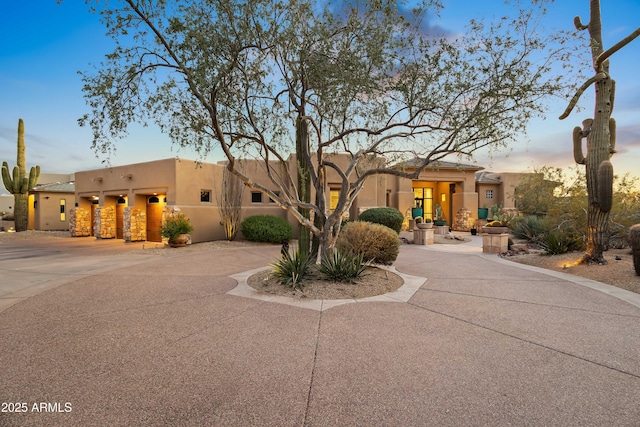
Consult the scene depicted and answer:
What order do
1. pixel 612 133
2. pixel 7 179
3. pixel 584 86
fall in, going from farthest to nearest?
1. pixel 7 179
2. pixel 612 133
3. pixel 584 86

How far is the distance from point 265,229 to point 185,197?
14.2 feet

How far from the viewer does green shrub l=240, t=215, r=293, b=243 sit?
53.6 ft

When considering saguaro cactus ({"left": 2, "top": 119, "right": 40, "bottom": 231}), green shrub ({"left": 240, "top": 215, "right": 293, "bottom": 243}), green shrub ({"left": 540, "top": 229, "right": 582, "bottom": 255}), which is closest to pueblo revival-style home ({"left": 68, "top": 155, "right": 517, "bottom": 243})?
green shrub ({"left": 240, "top": 215, "right": 293, "bottom": 243})

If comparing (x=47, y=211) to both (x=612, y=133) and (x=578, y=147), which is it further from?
(x=612, y=133)

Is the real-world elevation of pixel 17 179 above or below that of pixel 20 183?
above

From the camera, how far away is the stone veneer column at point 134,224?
1736cm

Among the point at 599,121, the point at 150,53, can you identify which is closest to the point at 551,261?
the point at 599,121

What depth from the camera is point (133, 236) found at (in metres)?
17.5

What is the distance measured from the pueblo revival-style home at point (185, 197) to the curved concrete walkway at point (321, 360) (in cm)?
935

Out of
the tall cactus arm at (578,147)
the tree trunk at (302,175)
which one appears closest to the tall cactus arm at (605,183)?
the tall cactus arm at (578,147)

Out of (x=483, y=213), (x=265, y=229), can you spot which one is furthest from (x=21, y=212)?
(x=483, y=213)

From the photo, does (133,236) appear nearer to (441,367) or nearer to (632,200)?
(441,367)

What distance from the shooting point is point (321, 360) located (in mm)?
3584

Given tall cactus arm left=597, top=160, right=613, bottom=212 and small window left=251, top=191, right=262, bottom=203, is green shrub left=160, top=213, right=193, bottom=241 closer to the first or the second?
small window left=251, top=191, right=262, bottom=203
